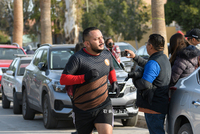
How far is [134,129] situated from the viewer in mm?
8688

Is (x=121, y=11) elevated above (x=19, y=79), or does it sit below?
above

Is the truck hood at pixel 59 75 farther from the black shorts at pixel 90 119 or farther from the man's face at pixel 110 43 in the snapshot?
the black shorts at pixel 90 119

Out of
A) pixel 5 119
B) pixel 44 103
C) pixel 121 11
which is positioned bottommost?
pixel 5 119

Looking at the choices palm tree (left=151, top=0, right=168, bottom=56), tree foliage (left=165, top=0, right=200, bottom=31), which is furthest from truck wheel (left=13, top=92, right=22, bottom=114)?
tree foliage (left=165, top=0, right=200, bottom=31)

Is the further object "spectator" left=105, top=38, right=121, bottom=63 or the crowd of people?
"spectator" left=105, top=38, right=121, bottom=63

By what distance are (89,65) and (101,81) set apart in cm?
25

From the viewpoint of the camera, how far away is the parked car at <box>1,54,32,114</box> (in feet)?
37.1

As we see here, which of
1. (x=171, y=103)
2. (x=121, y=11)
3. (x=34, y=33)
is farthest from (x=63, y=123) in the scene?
(x=34, y=33)

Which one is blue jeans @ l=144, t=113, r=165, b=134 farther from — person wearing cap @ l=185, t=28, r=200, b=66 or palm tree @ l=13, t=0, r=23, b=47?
palm tree @ l=13, t=0, r=23, b=47

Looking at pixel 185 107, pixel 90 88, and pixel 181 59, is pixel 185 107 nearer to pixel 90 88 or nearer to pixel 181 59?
pixel 181 59

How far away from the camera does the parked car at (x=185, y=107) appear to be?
4.92 metres

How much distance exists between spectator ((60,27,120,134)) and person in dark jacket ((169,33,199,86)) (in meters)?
1.27

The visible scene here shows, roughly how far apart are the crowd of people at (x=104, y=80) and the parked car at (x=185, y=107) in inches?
8.4

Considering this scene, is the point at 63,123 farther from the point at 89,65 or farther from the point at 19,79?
the point at 89,65
